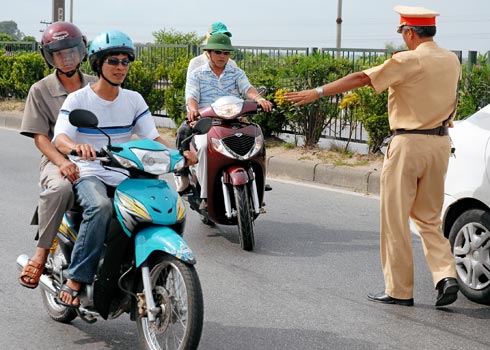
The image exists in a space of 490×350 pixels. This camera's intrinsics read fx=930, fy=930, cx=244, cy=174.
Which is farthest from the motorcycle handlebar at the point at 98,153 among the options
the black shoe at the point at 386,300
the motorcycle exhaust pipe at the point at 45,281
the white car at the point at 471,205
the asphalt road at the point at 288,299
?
the white car at the point at 471,205

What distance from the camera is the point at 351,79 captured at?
232 inches

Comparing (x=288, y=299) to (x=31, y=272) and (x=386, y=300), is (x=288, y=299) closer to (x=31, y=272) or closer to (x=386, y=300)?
(x=386, y=300)

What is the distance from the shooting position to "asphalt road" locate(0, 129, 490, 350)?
17.8 feet

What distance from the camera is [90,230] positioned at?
4.84m

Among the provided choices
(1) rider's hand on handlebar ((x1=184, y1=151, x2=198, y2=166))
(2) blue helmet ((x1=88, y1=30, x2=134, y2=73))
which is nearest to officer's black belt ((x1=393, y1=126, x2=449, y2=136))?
(1) rider's hand on handlebar ((x1=184, y1=151, x2=198, y2=166))

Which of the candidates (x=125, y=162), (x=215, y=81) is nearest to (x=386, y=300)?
(x=125, y=162)

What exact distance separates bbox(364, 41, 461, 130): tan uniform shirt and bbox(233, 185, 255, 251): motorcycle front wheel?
196cm

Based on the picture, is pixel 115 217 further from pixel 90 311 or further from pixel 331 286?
pixel 331 286

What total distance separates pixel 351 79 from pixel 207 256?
7.66 feet

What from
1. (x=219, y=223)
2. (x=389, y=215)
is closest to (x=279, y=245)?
(x=219, y=223)

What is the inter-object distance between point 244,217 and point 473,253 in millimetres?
2093

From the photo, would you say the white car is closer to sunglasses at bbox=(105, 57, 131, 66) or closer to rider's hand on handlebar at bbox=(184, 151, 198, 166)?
rider's hand on handlebar at bbox=(184, 151, 198, 166)

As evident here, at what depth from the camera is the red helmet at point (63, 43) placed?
573 cm

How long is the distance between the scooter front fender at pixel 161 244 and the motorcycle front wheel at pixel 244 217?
2943 millimetres
